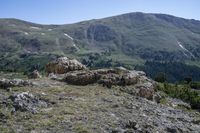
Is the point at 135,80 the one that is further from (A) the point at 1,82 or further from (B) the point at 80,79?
(A) the point at 1,82

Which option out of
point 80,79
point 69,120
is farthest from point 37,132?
point 80,79

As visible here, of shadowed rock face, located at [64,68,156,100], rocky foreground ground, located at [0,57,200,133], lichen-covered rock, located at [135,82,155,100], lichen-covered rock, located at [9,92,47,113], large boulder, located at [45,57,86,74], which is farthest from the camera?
large boulder, located at [45,57,86,74]

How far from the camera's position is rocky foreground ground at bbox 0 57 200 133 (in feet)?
72.1

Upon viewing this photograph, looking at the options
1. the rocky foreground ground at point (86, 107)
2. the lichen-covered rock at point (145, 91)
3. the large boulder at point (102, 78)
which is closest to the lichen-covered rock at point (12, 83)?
the rocky foreground ground at point (86, 107)

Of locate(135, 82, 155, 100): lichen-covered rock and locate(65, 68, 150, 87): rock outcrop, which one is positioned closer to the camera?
locate(135, 82, 155, 100): lichen-covered rock

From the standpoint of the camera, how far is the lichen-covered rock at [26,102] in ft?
78.8

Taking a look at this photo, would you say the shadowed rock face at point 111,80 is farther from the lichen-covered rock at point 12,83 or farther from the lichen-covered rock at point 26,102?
the lichen-covered rock at point 26,102

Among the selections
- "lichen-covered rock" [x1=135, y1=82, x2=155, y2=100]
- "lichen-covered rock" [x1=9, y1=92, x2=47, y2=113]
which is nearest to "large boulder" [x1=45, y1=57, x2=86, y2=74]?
"lichen-covered rock" [x1=135, y1=82, x2=155, y2=100]

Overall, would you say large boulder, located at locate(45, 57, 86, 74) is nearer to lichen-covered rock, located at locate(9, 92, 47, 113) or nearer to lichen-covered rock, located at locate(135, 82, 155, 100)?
lichen-covered rock, located at locate(135, 82, 155, 100)

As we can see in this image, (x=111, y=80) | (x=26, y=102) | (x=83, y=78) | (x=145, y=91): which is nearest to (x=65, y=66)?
(x=83, y=78)

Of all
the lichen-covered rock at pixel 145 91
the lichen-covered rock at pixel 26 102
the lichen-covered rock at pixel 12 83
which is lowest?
the lichen-covered rock at pixel 145 91

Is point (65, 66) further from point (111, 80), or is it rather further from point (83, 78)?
point (111, 80)

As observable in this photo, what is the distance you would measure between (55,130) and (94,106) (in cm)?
577

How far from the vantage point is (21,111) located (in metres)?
23.8
